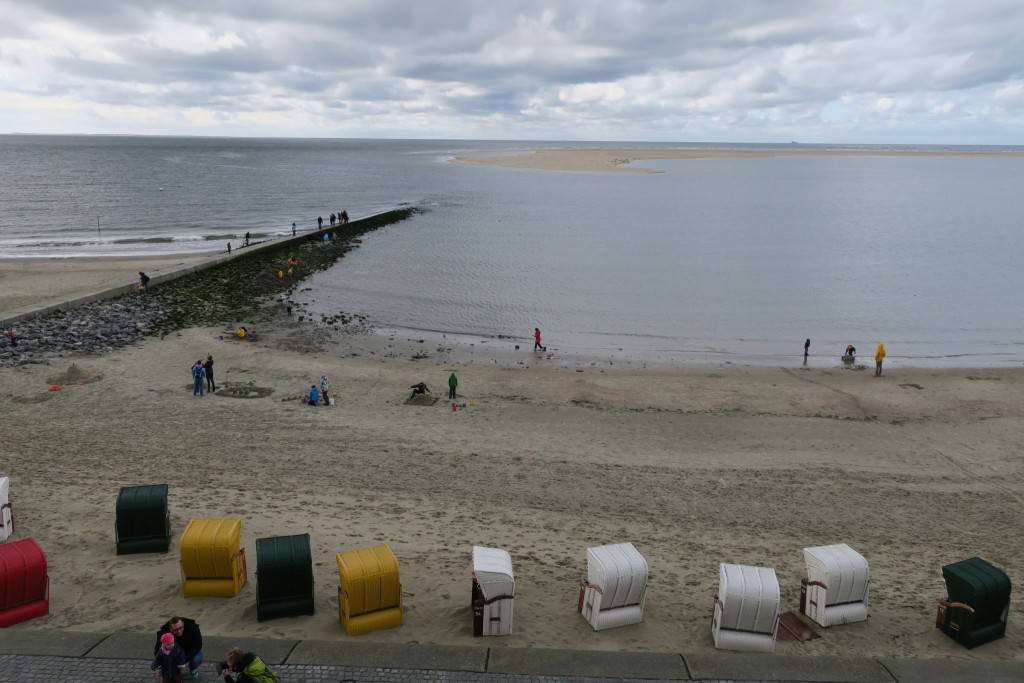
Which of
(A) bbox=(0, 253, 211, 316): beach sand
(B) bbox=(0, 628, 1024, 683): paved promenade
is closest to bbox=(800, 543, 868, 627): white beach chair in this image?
(B) bbox=(0, 628, 1024, 683): paved promenade

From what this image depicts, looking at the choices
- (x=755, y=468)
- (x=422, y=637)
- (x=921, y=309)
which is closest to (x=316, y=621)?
(x=422, y=637)

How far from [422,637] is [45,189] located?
104 m

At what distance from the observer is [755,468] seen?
1577 cm

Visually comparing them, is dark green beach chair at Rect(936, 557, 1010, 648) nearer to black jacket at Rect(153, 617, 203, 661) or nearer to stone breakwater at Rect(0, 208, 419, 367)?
black jacket at Rect(153, 617, 203, 661)

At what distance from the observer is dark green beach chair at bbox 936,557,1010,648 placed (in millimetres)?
8641

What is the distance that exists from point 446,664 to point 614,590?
2254 mm

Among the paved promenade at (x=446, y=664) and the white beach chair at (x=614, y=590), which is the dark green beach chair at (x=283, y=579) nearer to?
the paved promenade at (x=446, y=664)

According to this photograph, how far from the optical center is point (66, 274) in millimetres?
37781

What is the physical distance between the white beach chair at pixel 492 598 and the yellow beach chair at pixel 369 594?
961 mm

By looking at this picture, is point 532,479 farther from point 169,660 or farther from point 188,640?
point 169,660

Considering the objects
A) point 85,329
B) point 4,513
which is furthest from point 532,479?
point 85,329

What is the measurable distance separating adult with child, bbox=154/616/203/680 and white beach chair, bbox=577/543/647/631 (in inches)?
179

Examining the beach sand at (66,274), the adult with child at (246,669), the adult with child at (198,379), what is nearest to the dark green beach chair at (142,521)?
the adult with child at (246,669)

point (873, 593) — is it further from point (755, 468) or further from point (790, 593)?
point (755, 468)
